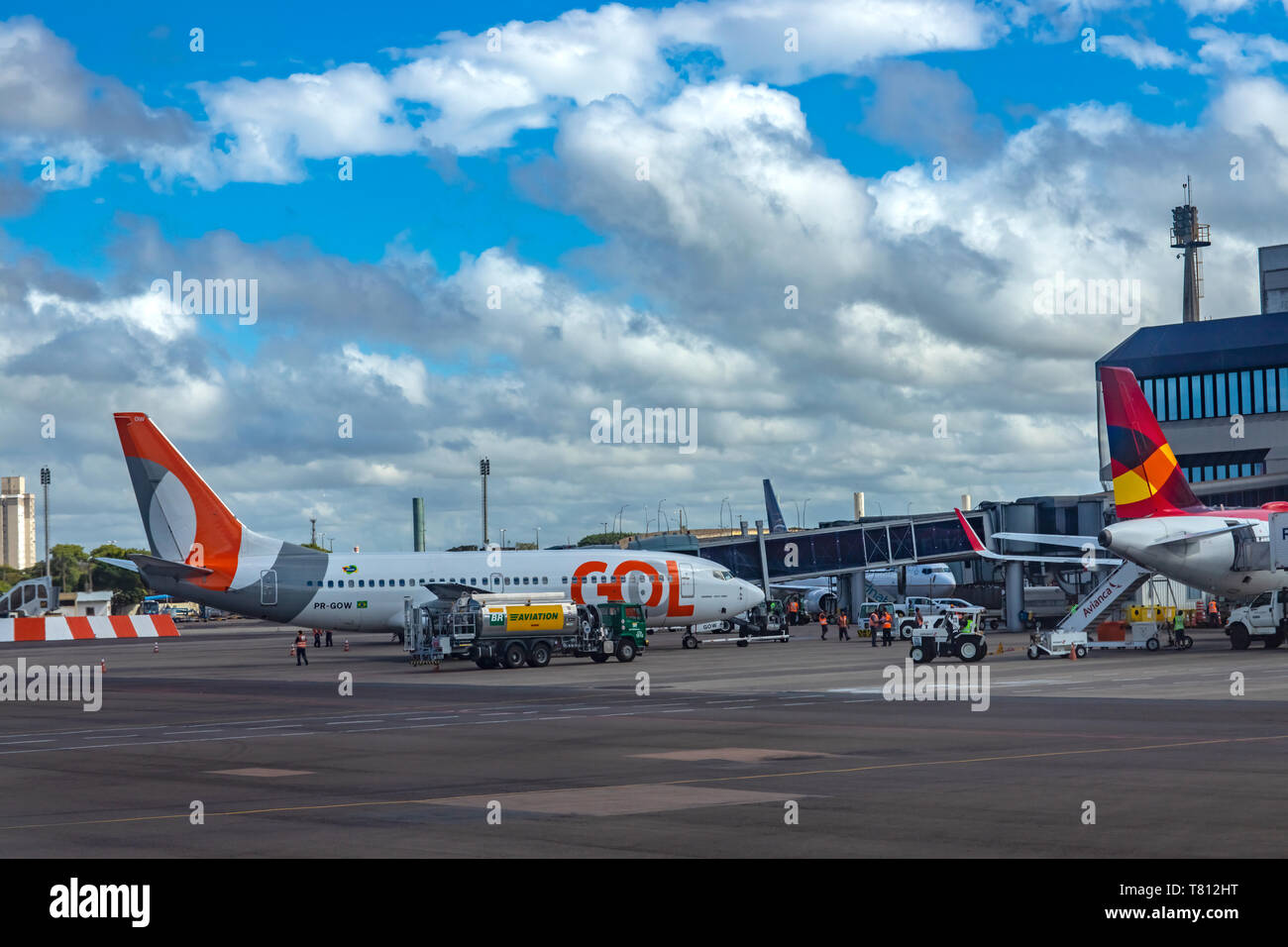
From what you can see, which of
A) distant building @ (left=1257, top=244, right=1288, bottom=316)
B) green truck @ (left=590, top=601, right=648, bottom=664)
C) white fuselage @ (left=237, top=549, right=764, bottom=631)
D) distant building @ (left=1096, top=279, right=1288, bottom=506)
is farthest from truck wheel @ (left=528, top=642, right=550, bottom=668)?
distant building @ (left=1257, top=244, right=1288, bottom=316)

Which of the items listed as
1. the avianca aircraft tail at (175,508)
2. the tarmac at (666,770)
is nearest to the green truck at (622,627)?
the tarmac at (666,770)

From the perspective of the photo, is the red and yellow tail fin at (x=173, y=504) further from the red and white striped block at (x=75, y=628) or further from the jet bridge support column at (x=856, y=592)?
the jet bridge support column at (x=856, y=592)

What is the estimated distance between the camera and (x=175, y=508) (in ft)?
214

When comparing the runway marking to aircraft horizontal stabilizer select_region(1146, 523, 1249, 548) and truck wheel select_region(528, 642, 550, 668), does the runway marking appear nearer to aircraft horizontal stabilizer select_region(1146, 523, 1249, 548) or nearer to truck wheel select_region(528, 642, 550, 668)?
aircraft horizontal stabilizer select_region(1146, 523, 1249, 548)

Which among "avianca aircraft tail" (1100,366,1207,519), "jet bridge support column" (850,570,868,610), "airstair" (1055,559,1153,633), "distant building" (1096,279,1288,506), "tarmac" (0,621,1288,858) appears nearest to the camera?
"tarmac" (0,621,1288,858)

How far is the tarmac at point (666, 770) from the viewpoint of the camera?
16.0 m

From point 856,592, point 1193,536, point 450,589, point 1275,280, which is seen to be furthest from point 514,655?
point 1275,280

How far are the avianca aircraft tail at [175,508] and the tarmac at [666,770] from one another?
19591 mm

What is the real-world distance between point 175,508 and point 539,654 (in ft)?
67.7

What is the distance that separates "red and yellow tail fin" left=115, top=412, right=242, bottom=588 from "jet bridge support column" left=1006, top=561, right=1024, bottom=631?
159 feet

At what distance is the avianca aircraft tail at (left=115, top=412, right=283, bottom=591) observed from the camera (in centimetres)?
Result: 6531

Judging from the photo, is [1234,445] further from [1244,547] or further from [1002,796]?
[1002,796]

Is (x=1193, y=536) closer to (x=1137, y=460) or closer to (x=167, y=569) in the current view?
(x=1137, y=460)

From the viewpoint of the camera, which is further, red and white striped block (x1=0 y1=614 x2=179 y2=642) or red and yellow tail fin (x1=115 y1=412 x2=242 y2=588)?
red and yellow tail fin (x1=115 y1=412 x2=242 y2=588)
